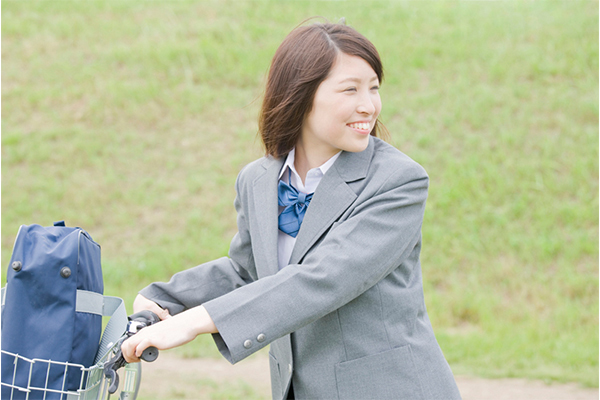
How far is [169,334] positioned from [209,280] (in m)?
0.63

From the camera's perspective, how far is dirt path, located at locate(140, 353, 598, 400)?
4.43 m

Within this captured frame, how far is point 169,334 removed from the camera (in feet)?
5.13

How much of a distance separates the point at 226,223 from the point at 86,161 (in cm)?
206

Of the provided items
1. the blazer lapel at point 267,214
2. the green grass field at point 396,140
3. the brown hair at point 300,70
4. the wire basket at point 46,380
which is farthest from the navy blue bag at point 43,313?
the green grass field at point 396,140

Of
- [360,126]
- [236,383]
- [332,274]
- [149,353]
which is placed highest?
[360,126]

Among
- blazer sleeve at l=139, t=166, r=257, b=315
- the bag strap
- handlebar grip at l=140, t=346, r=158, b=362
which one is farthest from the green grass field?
handlebar grip at l=140, t=346, r=158, b=362

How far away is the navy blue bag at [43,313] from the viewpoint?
1.59m

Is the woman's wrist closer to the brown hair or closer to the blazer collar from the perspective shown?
the blazer collar

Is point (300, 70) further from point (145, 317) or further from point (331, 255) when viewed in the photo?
point (145, 317)

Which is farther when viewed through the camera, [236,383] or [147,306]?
[236,383]

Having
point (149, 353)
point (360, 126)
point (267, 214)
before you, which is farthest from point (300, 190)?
point (149, 353)

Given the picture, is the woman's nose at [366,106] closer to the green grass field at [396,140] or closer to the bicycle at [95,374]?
the bicycle at [95,374]

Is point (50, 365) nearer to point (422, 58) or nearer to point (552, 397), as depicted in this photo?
point (552, 397)

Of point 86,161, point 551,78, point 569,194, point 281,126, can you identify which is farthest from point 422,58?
point 281,126
